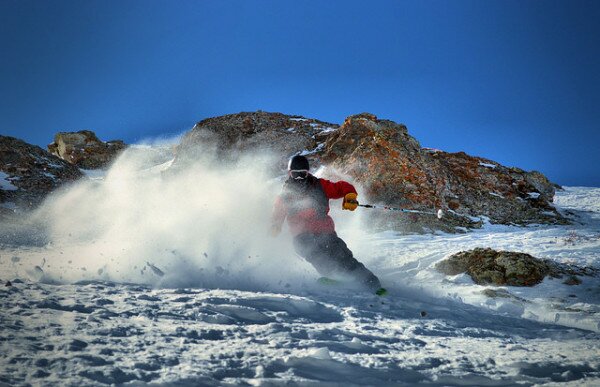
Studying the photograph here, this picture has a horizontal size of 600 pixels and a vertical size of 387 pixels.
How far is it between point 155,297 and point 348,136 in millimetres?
16546

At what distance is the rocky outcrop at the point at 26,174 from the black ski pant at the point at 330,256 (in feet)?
38.7

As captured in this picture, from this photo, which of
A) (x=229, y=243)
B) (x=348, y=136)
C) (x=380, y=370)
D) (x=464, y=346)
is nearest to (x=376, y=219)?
(x=348, y=136)

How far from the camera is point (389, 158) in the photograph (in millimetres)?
17359

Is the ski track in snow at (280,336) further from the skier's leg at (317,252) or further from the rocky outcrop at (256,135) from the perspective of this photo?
the rocky outcrop at (256,135)

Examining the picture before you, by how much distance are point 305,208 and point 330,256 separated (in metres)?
1.06

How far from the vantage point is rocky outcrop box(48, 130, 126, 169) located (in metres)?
41.9

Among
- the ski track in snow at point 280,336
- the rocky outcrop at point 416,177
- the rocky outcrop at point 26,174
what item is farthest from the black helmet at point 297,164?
the rocky outcrop at point 26,174

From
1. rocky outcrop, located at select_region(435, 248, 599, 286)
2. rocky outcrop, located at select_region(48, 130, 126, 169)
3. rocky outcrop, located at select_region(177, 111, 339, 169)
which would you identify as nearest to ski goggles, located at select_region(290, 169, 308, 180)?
rocky outcrop, located at select_region(435, 248, 599, 286)

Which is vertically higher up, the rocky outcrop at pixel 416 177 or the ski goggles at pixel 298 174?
the rocky outcrop at pixel 416 177

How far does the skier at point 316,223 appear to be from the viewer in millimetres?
6883

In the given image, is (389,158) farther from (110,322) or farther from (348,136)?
(110,322)

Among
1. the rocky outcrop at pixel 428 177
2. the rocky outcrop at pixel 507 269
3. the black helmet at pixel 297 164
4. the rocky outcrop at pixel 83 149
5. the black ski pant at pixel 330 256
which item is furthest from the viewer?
the rocky outcrop at pixel 83 149

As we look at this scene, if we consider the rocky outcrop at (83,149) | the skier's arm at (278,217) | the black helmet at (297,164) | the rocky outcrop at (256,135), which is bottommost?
the skier's arm at (278,217)

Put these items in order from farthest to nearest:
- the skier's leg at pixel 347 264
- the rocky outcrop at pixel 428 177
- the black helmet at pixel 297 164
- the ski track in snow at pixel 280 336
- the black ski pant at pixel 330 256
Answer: the rocky outcrop at pixel 428 177 → the black helmet at pixel 297 164 → the black ski pant at pixel 330 256 → the skier's leg at pixel 347 264 → the ski track in snow at pixel 280 336
